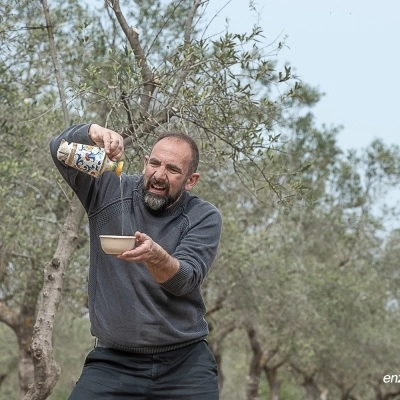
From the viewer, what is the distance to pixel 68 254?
247 inches

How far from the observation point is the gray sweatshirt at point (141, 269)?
4.07 m

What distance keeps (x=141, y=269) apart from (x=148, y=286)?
90 mm

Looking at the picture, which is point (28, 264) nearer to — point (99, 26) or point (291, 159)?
point (99, 26)

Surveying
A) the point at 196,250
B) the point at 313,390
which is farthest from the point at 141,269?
the point at 313,390

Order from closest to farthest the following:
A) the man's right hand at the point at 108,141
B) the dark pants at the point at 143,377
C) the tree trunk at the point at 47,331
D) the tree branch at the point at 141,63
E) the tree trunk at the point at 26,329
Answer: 1. the man's right hand at the point at 108,141
2. the dark pants at the point at 143,377
3. the tree trunk at the point at 47,331
4. the tree branch at the point at 141,63
5. the tree trunk at the point at 26,329

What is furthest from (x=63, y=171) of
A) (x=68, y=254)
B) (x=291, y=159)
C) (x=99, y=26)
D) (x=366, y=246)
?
(x=366, y=246)

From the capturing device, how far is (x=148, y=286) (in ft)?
13.5

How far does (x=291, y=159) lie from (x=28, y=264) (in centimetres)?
1021

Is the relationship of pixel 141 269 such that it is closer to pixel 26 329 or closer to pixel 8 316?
pixel 8 316

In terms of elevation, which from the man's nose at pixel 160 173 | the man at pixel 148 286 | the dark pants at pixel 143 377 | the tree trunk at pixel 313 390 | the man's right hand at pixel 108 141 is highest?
the man's right hand at pixel 108 141

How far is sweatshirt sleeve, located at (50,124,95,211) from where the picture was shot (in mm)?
4180

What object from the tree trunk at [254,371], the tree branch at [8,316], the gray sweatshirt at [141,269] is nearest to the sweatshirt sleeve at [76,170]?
the gray sweatshirt at [141,269]

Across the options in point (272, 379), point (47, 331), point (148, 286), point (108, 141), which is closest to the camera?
point (108, 141)

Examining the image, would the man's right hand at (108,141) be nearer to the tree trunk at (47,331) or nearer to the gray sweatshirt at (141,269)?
the gray sweatshirt at (141,269)
